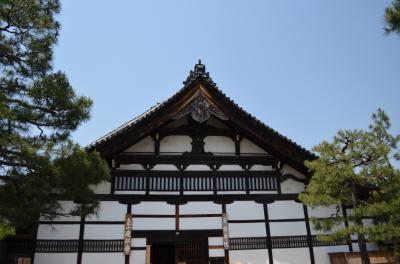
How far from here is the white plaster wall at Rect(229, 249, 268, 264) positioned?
36.9 ft

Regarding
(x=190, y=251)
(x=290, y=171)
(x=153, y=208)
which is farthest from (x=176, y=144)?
(x=290, y=171)

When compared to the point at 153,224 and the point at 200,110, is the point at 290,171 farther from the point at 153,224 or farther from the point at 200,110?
the point at 153,224

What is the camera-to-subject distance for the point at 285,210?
12.1 meters

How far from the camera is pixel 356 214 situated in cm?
952

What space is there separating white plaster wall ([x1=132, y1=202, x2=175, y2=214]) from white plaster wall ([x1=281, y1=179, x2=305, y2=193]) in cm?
414

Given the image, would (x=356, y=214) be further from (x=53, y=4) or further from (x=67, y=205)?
(x=53, y=4)

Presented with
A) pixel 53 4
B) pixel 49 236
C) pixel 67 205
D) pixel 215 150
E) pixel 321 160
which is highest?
pixel 53 4

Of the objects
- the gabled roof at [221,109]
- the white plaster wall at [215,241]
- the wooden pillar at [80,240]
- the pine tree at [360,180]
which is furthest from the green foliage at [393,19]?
the wooden pillar at [80,240]

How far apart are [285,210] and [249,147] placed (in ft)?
8.61

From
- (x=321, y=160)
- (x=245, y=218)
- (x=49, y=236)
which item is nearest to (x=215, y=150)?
(x=245, y=218)

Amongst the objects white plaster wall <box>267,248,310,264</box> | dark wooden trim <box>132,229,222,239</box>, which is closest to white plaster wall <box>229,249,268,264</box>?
white plaster wall <box>267,248,310,264</box>

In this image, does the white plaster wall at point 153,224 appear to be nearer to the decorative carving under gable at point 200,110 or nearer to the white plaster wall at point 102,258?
the white plaster wall at point 102,258

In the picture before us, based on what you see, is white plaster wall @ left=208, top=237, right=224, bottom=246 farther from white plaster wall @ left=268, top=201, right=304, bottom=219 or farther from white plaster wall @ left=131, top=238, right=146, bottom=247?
white plaster wall @ left=131, top=238, right=146, bottom=247

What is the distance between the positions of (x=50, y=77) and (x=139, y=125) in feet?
13.1
